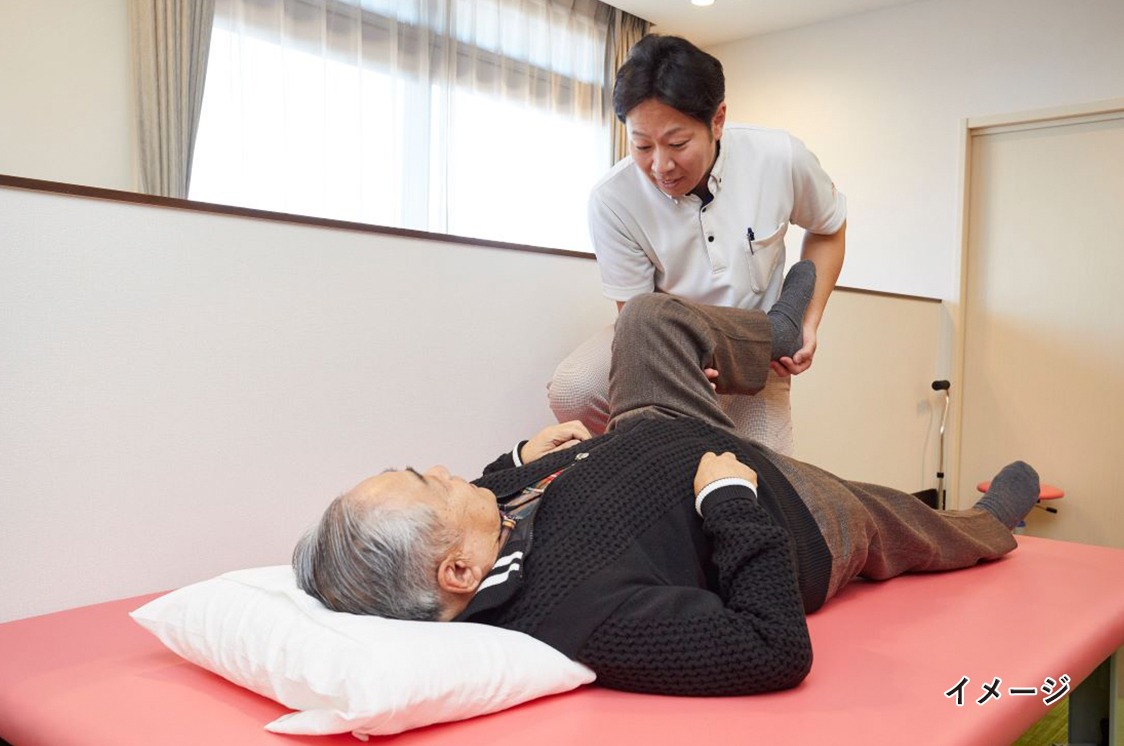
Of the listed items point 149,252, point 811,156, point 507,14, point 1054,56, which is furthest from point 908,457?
point 149,252

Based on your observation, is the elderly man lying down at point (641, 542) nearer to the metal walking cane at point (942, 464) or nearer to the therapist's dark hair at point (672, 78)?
the therapist's dark hair at point (672, 78)

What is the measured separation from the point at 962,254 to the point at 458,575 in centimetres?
385

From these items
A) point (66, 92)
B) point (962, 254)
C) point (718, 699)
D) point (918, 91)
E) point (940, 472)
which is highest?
point (918, 91)

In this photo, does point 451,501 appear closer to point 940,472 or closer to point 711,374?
point 711,374

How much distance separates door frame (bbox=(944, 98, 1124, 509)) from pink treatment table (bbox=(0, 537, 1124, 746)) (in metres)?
2.94

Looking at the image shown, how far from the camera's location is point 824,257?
7.04 feet

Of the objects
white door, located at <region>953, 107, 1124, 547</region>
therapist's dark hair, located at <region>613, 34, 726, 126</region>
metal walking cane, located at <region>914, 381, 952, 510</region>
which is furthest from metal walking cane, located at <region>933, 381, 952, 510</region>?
therapist's dark hair, located at <region>613, 34, 726, 126</region>

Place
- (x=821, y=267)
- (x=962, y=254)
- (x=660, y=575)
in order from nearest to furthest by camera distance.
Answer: (x=660, y=575) → (x=821, y=267) → (x=962, y=254)

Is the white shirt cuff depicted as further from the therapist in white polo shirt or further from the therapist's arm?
the therapist's arm

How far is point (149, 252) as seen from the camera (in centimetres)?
140

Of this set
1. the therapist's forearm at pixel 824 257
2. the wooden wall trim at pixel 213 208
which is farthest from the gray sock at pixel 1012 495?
the wooden wall trim at pixel 213 208

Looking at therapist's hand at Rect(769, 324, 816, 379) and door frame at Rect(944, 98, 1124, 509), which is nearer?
therapist's hand at Rect(769, 324, 816, 379)

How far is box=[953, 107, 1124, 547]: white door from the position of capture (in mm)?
3975

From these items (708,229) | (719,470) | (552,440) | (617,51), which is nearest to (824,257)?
(708,229)
